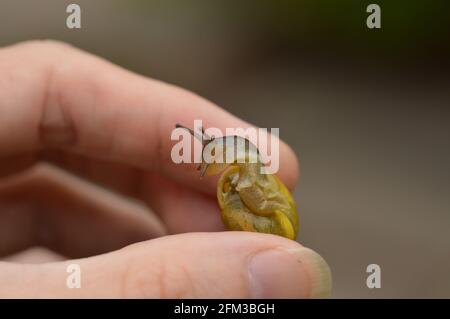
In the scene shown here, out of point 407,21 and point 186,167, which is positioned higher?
point 407,21

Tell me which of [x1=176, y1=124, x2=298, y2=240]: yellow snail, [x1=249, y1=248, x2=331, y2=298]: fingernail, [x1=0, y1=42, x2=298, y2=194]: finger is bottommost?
[x1=249, y1=248, x2=331, y2=298]: fingernail

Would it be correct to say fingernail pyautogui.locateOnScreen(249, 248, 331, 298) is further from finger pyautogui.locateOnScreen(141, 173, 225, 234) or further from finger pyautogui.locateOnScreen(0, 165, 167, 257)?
finger pyautogui.locateOnScreen(0, 165, 167, 257)

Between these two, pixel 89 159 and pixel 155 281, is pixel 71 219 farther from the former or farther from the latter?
pixel 155 281

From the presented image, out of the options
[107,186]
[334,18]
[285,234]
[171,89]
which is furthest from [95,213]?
[334,18]

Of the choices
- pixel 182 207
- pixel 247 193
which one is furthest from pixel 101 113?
pixel 247 193

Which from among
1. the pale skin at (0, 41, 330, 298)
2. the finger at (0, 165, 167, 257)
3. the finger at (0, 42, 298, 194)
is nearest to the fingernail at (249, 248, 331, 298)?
the pale skin at (0, 41, 330, 298)
